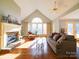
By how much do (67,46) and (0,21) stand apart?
3780mm

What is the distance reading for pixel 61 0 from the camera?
23.5 ft

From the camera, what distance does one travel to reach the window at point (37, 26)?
587 inches

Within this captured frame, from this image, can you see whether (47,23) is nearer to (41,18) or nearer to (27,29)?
(41,18)

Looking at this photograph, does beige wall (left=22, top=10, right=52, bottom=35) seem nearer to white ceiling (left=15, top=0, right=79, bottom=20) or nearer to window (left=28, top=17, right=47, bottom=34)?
window (left=28, top=17, right=47, bottom=34)

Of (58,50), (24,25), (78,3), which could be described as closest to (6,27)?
(58,50)

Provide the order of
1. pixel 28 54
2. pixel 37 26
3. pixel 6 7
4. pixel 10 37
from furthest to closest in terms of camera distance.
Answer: pixel 37 26 → pixel 10 37 → pixel 6 7 → pixel 28 54

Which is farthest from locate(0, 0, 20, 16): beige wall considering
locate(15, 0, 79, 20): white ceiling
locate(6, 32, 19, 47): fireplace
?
locate(15, 0, 79, 20): white ceiling

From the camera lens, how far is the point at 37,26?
15086 mm

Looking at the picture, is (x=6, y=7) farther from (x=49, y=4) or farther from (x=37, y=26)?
(x=37, y=26)

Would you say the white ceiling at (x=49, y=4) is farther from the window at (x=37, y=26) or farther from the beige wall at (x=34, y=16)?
the window at (x=37, y=26)

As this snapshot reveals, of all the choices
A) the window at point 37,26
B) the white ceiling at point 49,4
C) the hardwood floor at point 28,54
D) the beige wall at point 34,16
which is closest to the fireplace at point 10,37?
the hardwood floor at point 28,54

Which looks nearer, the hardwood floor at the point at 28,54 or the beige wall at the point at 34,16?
the hardwood floor at the point at 28,54

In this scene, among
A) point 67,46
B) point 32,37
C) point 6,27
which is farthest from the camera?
point 32,37

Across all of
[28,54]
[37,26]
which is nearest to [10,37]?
[28,54]
